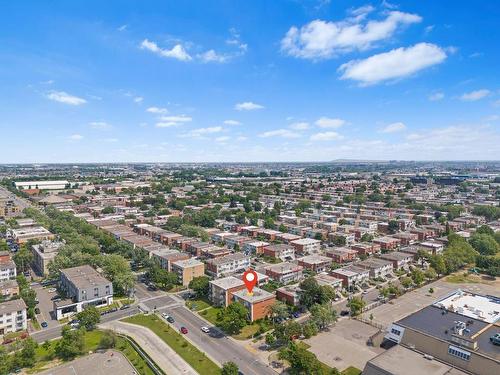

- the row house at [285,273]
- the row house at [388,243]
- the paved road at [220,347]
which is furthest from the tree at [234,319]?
the row house at [388,243]

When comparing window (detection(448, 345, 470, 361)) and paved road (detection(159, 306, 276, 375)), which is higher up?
window (detection(448, 345, 470, 361))

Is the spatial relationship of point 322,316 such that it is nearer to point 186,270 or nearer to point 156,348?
point 156,348

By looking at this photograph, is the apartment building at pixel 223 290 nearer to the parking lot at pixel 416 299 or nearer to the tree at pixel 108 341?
the tree at pixel 108 341

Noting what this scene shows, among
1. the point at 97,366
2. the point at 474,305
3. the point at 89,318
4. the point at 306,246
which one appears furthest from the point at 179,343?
the point at 306,246

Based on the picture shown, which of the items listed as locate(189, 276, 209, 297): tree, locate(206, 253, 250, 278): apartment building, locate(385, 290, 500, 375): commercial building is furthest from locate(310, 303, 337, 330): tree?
locate(206, 253, 250, 278): apartment building

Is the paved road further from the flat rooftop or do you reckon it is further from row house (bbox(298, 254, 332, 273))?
row house (bbox(298, 254, 332, 273))

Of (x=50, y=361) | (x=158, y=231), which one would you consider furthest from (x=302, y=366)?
(x=158, y=231)
